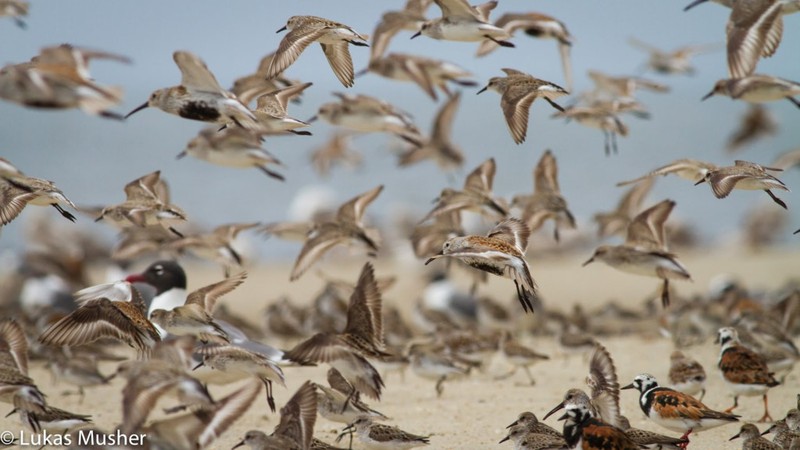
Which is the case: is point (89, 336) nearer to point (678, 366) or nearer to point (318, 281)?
point (678, 366)

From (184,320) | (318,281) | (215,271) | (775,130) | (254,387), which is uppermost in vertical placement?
(254,387)

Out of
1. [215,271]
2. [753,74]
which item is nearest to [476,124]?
[215,271]

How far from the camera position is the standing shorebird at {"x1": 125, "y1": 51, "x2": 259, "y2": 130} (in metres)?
6.66

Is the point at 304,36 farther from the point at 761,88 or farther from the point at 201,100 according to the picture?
the point at 761,88

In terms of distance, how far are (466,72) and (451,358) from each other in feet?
8.73

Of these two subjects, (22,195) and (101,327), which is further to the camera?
(22,195)

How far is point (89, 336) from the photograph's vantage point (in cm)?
588

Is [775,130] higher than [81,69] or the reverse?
the reverse

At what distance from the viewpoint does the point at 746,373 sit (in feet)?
23.7

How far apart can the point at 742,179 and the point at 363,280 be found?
8.51ft

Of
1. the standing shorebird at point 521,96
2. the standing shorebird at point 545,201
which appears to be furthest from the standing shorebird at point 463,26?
the standing shorebird at point 545,201

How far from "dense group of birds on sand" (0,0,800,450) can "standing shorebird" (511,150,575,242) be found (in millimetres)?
21

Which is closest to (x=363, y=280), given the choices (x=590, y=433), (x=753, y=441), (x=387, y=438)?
(x=387, y=438)

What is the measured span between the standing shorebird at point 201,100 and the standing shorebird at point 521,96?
5.77 feet
